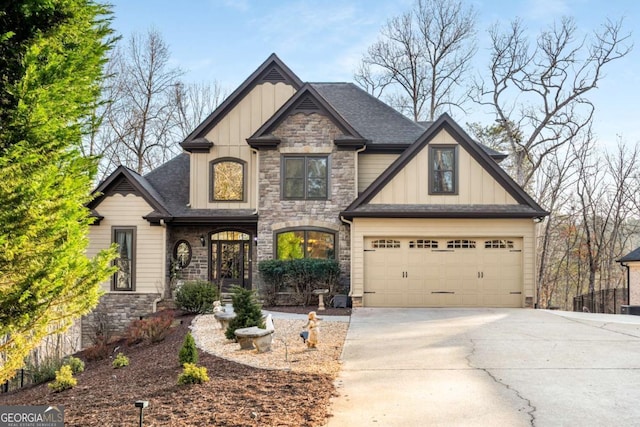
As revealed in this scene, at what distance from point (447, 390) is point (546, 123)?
23940 mm

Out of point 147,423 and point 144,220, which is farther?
point 144,220

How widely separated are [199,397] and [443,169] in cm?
1148

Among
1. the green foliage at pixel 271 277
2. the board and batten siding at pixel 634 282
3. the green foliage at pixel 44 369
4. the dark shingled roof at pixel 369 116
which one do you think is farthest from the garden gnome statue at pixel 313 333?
the board and batten siding at pixel 634 282

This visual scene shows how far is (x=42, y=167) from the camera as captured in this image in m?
5.66

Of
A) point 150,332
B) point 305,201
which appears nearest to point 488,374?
point 150,332

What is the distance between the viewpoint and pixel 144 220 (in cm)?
1703

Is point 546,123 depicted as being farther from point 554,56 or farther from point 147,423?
point 147,423

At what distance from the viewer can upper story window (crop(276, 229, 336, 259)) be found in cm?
1677

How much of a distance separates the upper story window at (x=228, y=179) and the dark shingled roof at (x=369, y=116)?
4.03 m

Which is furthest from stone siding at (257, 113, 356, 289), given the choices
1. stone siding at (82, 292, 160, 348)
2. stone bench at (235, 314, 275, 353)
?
stone bench at (235, 314, 275, 353)

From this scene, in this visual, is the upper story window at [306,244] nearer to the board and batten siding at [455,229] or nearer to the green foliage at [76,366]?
the board and batten siding at [455,229]

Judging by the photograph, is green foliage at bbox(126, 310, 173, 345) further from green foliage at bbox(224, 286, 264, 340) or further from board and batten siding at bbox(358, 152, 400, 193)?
board and batten siding at bbox(358, 152, 400, 193)

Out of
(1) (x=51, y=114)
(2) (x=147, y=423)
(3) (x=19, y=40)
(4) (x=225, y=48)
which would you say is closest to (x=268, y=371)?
(2) (x=147, y=423)

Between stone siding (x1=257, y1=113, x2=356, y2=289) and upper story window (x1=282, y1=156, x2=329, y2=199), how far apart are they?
0.19 m
